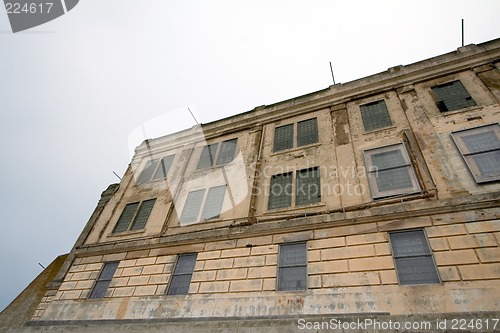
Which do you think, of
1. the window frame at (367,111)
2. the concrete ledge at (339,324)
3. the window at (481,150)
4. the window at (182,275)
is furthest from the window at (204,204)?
the window at (481,150)

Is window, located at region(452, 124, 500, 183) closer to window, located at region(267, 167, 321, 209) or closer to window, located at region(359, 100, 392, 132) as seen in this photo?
window, located at region(359, 100, 392, 132)

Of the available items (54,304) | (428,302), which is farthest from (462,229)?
(54,304)

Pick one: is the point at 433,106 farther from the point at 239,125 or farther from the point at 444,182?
the point at 239,125

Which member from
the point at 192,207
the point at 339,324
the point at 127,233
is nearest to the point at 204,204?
the point at 192,207

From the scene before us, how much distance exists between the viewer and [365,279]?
24.6ft

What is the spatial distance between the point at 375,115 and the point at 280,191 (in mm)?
5694

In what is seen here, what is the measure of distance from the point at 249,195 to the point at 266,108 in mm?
6610

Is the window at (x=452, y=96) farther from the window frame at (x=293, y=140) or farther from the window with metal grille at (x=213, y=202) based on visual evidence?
the window with metal grille at (x=213, y=202)

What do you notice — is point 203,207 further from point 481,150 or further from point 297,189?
point 481,150

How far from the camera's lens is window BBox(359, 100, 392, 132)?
11.9 meters

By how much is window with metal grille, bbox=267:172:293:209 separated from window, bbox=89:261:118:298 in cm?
728

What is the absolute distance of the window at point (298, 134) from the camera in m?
13.1

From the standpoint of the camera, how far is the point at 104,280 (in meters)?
11.5

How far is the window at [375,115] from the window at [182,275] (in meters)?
9.21
